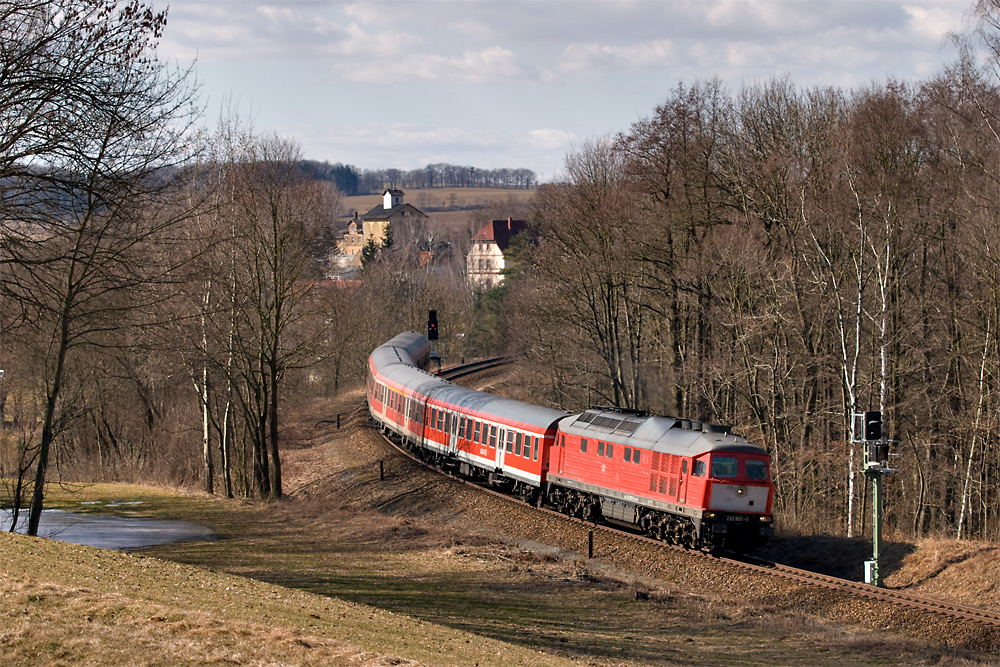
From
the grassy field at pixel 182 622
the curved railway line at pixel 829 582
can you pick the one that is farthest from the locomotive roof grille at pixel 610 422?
the grassy field at pixel 182 622

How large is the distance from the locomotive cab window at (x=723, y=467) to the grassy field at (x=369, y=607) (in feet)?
A: 8.84

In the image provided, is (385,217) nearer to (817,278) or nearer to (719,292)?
(719,292)

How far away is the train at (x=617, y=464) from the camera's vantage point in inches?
863

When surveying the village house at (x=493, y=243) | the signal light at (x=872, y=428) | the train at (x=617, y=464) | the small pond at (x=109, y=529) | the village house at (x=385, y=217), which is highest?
the village house at (x=385, y=217)

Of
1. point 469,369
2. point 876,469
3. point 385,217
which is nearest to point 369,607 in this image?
point 876,469

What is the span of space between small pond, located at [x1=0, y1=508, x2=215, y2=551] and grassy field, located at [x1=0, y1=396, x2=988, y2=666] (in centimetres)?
91

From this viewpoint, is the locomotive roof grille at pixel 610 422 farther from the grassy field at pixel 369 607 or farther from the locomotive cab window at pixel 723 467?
the grassy field at pixel 369 607

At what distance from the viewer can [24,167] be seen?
1580 centimetres

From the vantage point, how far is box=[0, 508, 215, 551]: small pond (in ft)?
74.7

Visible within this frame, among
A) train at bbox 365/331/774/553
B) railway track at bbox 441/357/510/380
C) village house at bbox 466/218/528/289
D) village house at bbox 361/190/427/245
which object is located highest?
village house at bbox 361/190/427/245

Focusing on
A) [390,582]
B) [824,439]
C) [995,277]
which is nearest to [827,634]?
[390,582]

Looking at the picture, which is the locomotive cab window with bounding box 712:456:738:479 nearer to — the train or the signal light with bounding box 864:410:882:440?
the train

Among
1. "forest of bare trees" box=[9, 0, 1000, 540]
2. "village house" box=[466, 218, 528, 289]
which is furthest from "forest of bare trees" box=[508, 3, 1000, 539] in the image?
Result: "village house" box=[466, 218, 528, 289]

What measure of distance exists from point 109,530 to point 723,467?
1560 cm
